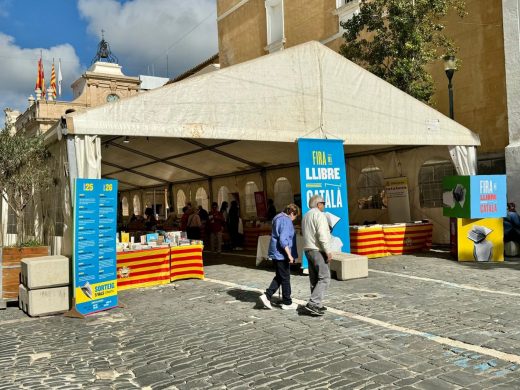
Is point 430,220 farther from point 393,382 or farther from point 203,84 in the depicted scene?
point 393,382

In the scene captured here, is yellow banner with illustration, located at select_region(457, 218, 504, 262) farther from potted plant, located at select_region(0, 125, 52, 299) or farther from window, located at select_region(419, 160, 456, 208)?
potted plant, located at select_region(0, 125, 52, 299)

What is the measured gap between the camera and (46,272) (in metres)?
7.05

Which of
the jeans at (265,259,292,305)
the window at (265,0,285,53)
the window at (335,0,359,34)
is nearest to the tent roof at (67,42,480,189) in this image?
the jeans at (265,259,292,305)

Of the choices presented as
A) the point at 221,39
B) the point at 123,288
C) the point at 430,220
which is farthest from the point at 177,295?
the point at 221,39

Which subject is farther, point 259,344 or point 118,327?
point 118,327

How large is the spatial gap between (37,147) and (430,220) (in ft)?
34.1

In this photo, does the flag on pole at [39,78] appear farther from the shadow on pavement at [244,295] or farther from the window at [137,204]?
the shadow on pavement at [244,295]

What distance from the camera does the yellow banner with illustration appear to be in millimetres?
10586

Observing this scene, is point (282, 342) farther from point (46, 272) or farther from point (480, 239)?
point (480, 239)

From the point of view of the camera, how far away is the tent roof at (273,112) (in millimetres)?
7922

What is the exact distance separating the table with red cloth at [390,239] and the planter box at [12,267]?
23.4 feet

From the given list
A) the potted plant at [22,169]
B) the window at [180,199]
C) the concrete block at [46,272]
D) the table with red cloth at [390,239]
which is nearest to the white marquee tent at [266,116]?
A: the potted plant at [22,169]

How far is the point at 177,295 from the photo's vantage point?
8.15 meters

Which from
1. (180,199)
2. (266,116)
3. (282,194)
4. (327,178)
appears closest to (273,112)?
(266,116)
